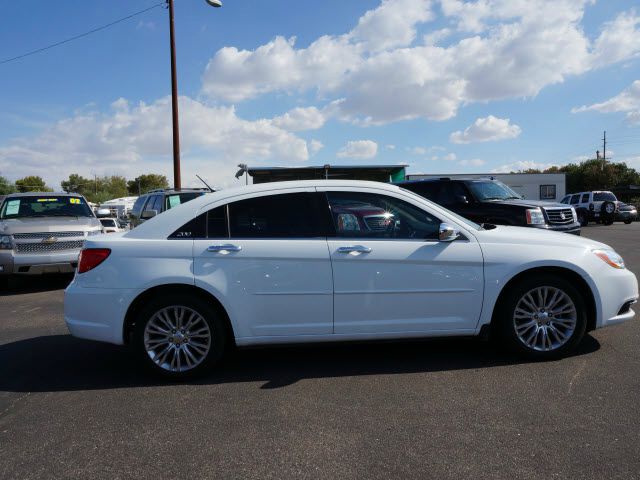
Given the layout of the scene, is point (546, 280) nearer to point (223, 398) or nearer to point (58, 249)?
point (223, 398)

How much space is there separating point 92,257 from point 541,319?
155 inches

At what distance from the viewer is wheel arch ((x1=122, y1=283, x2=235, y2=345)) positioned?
4133mm

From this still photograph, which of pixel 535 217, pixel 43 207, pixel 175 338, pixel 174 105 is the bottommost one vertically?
pixel 175 338

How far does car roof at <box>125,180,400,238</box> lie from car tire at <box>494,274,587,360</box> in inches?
57.1

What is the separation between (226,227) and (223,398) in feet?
4.60

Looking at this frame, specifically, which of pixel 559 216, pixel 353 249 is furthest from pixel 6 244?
pixel 559 216

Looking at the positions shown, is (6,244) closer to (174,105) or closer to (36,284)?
(36,284)

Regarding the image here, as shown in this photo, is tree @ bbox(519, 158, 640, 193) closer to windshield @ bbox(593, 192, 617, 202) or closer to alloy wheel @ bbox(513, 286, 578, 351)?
windshield @ bbox(593, 192, 617, 202)

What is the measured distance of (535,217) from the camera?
949 centimetres

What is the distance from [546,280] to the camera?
4.34 m

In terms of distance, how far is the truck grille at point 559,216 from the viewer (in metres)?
9.85

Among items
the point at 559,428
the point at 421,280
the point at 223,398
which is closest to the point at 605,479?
the point at 559,428

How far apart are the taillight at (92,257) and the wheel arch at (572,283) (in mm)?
3369

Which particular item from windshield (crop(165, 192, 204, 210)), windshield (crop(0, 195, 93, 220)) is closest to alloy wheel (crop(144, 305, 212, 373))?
windshield (crop(0, 195, 93, 220))
